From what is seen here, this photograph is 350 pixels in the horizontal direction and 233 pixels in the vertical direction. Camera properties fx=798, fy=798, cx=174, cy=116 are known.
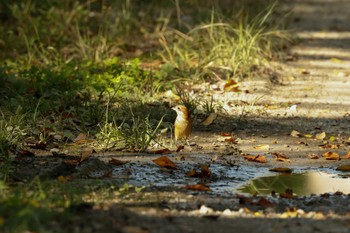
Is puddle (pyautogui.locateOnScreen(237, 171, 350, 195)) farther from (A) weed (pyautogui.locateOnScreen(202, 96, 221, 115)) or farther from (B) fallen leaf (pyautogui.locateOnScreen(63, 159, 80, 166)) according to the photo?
(A) weed (pyautogui.locateOnScreen(202, 96, 221, 115))

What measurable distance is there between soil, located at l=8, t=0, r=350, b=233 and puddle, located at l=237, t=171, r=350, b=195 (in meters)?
0.11

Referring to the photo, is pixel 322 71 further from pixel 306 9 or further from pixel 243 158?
pixel 306 9

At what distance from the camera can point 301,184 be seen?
5.27 meters

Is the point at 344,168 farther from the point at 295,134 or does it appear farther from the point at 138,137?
the point at 138,137

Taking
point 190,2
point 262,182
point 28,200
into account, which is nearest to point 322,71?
point 190,2

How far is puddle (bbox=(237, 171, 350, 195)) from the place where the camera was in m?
5.09

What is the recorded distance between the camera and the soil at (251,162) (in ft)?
13.5

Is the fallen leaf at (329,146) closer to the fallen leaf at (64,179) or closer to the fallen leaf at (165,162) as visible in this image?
the fallen leaf at (165,162)

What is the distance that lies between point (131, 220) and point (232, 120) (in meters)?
2.98

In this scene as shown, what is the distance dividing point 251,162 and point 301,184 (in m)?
0.59

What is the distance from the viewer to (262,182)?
17.4 ft

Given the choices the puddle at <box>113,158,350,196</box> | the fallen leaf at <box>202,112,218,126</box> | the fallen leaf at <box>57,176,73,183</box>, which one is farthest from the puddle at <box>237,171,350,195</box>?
the fallen leaf at <box>202,112,218,126</box>

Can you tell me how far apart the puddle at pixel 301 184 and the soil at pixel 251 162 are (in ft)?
0.35

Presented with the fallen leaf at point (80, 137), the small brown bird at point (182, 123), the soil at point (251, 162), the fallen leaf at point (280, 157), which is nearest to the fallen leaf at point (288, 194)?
the soil at point (251, 162)
